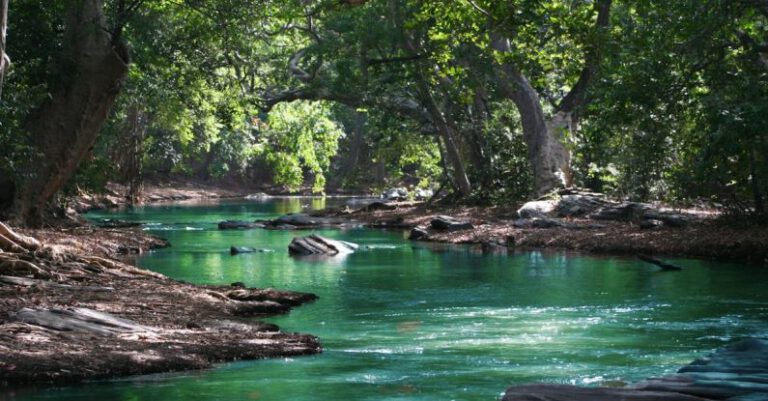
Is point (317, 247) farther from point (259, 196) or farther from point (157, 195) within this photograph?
point (259, 196)

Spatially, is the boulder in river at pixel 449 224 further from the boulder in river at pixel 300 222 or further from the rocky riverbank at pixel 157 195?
the rocky riverbank at pixel 157 195

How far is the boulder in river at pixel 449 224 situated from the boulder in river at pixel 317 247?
16.7 feet

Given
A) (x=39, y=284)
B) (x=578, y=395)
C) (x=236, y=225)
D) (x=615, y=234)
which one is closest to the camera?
(x=578, y=395)

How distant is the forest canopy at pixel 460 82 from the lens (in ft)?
66.6

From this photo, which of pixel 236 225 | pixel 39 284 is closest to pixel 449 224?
A: pixel 236 225

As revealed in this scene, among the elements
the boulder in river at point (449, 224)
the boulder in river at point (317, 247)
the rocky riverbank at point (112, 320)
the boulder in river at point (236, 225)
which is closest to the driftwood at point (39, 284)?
the rocky riverbank at point (112, 320)

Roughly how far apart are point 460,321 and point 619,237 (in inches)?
479

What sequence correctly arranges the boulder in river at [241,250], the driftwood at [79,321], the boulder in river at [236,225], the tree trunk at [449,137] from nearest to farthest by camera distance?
the driftwood at [79,321]
the boulder in river at [241,250]
the boulder in river at [236,225]
the tree trunk at [449,137]

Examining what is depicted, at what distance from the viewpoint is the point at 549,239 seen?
1096 inches

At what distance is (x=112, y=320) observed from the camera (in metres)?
11.8

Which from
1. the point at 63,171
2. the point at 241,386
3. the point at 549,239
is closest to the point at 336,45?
the point at 549,239

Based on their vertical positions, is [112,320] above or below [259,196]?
below

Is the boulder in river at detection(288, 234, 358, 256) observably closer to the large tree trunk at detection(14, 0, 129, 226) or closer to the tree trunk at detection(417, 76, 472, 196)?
the large tree trunk at detection(14, 0, 129, 226)

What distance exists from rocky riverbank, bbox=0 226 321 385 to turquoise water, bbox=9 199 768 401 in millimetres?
285
